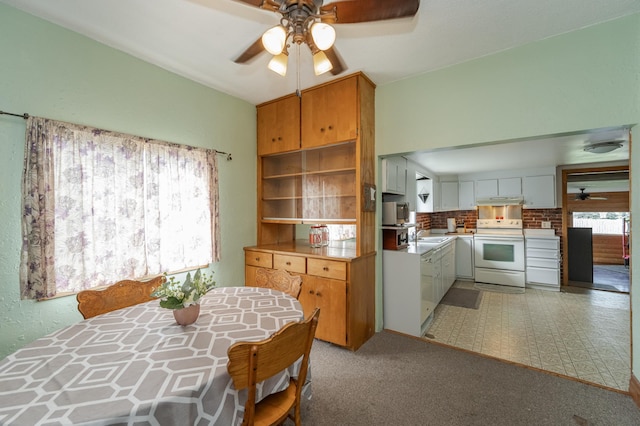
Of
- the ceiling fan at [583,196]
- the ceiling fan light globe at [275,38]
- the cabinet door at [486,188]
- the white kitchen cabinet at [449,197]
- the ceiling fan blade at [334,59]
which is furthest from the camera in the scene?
the ceiling fan at [583,196]

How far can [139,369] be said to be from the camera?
3.26 feet

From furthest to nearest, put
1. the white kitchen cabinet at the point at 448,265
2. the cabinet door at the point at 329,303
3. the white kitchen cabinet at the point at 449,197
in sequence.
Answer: the white kitchen cabinet at the point at 449,197 < the white kitchen cabinet at the point at 448,265 < the cabinet door at the point at 329,303

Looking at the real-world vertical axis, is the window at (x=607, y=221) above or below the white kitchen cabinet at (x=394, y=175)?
below

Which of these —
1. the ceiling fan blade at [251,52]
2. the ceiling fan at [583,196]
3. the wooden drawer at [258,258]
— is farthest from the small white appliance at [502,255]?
the ceiling fan blade at [251,52]

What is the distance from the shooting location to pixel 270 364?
102 centimetres

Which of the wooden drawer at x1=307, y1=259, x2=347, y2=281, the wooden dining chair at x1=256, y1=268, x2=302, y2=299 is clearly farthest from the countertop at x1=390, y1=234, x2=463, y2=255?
the wooden dining chair at x1=256, y1=268, x2=302, y2=299

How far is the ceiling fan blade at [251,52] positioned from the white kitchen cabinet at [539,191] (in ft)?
18.0

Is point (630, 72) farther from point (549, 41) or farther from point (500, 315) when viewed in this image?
point (500, 315)

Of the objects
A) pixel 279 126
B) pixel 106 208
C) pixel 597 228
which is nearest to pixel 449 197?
pixel 279 126

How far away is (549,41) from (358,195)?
1.89m

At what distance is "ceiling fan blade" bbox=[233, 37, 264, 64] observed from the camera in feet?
5.07

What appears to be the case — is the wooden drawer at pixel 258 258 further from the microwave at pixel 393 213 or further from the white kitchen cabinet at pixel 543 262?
the white kitchen cabinet at pixel 543 262

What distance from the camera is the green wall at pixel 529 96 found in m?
1.78

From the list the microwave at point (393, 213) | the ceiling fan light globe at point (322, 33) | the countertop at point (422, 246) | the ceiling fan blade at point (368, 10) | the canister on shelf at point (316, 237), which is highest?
the ceiling fan blade at point (368, 10)
